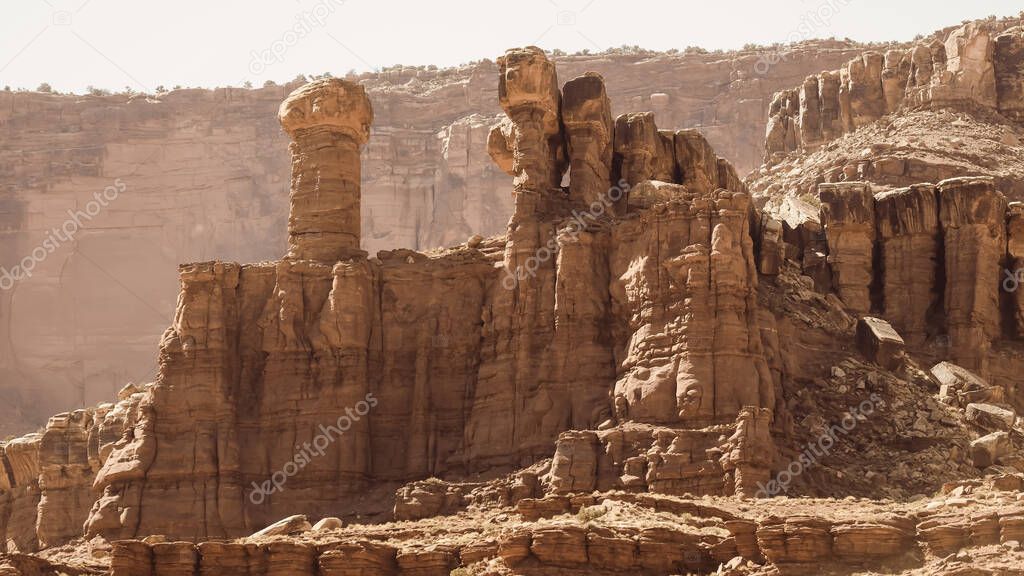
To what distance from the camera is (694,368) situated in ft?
185

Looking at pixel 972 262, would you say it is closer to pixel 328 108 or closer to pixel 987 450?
pixel 987 450

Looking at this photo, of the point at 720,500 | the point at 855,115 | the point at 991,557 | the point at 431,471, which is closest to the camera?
the point at 991,557

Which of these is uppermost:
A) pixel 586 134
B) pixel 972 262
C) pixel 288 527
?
pixel 586 134

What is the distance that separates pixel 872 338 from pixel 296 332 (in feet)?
53.4

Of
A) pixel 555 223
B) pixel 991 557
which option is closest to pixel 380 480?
pixel 555 223

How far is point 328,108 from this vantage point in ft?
211

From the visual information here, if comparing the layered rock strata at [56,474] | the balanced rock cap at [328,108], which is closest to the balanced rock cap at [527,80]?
the balanced rock cap at [328,108]

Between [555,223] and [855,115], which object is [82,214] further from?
[555,223]
